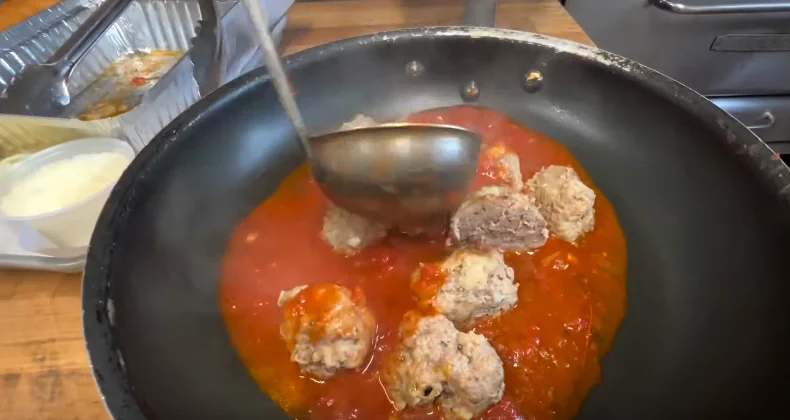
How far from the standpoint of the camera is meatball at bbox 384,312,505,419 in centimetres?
94

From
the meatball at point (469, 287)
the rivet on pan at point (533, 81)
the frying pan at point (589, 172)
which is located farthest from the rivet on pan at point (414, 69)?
the meatball at point (469, 287)

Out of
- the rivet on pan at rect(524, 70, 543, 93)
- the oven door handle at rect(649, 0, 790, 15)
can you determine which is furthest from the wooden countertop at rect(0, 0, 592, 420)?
the oven door handle at rect(649, 0, 790, 15)

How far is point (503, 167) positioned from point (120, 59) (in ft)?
4.32

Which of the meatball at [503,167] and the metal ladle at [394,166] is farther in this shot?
the meatball at [503,167]

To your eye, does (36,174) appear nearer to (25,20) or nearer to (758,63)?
(25,20)

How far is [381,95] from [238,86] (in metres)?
0.39

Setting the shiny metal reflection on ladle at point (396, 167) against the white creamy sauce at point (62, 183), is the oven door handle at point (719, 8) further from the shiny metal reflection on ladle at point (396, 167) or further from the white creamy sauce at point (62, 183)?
the white creamy sauce at point (62, 183)

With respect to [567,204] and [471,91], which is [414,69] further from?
[567,204]

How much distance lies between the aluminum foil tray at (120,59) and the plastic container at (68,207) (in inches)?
1.1

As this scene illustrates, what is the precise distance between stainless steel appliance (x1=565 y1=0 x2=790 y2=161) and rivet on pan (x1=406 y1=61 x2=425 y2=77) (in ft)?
2.80

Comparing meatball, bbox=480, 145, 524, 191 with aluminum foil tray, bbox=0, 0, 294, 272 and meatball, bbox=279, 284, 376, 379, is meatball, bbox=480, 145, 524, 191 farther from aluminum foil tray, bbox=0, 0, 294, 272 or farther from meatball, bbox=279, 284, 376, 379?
aluminum foil tray, bbox=0, 0, 294, 272

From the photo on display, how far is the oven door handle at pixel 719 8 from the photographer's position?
1841 millimetres

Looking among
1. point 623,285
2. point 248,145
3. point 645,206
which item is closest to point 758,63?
point 645,206

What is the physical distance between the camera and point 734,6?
1.85 m
